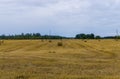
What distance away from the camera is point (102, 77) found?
20.4 m

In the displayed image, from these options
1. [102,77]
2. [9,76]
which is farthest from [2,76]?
[102,77]

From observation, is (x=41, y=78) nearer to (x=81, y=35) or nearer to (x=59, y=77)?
(x=59, y=77)

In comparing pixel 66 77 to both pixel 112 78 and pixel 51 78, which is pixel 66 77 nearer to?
pixel 51 78

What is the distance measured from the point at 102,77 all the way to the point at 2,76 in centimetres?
476

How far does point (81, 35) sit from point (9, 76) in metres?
147

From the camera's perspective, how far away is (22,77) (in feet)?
66.1

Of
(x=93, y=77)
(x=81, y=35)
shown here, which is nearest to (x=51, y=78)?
(x=93, y=77)

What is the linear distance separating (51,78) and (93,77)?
206cm

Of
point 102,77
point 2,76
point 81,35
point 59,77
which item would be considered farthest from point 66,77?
point 81,35

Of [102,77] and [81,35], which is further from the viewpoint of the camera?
[81,35]

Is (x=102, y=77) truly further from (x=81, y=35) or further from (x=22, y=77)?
(x=81, y=35)

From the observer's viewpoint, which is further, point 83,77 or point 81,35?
point 81,35

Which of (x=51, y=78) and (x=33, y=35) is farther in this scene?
(x=33, y=35)

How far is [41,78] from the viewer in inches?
781
